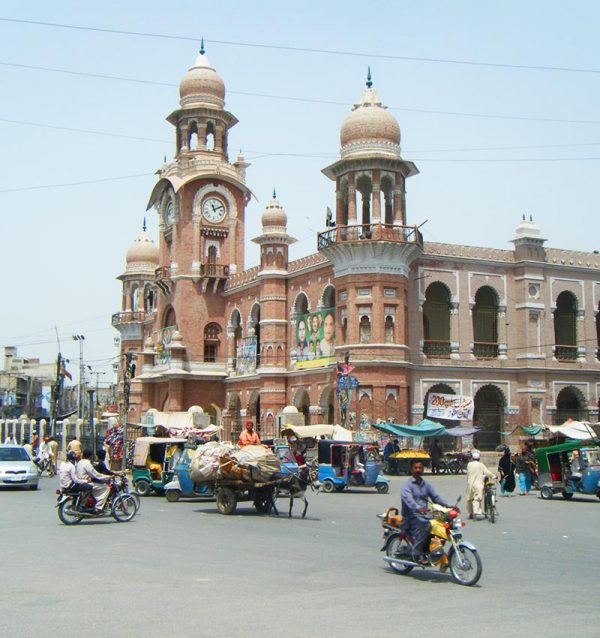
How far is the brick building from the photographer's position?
3472cm

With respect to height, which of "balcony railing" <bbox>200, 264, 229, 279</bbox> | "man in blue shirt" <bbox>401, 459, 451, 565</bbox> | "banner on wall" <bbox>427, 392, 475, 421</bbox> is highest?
"balcony railing" <bbox>200, 264, 229, 279</bbox>

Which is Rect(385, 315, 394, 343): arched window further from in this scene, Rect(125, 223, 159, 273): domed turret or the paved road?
Rect(125, 223, 159, 273): domed turret

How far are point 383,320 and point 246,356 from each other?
38.8 ft

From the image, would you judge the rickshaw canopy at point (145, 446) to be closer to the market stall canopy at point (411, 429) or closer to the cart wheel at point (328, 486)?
the cart wheel at point (328, 486)

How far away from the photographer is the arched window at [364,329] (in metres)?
34.8

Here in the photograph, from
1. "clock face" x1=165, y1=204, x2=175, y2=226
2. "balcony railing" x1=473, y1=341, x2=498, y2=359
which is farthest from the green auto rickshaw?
"clock face" x1=165, y1=204, x2=175, y2=226

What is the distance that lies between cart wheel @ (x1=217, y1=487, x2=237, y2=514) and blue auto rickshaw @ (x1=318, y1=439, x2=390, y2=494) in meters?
7.31

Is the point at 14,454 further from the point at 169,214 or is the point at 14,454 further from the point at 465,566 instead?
the point at 169,214

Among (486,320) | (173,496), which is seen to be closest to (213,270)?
(486,320)

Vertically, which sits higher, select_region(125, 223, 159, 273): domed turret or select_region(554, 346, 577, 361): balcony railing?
select_region(125, 223, 159, 273): domed turret

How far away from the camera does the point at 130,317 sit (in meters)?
58.8

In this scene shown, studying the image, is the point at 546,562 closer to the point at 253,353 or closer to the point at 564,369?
the point at 564,369

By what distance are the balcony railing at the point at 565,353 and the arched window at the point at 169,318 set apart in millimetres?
21333

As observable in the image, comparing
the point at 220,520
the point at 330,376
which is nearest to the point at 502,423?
the point at 330,376
